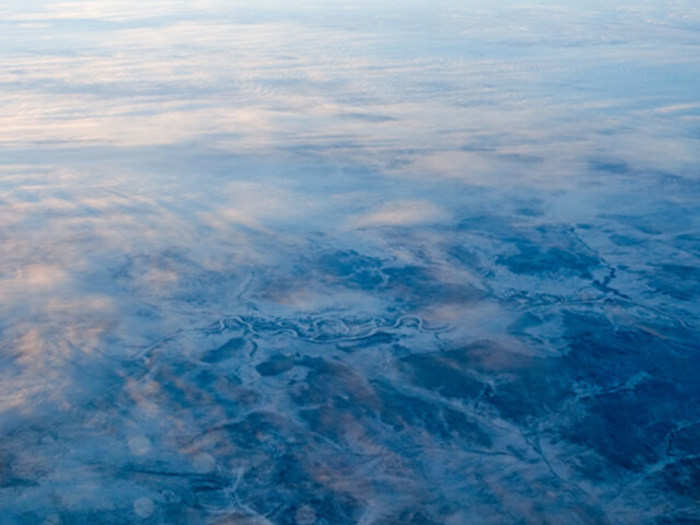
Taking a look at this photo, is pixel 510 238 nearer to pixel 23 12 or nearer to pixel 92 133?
pixel 92 133

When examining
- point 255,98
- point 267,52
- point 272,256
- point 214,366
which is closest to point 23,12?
point 267,52

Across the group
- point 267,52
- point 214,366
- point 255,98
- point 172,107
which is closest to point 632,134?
Result: point 255,98

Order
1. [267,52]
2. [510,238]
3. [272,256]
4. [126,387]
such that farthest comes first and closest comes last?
[267,52]
[510,238]
[272,256]
[126,387]

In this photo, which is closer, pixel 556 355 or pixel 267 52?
pixel 556 355

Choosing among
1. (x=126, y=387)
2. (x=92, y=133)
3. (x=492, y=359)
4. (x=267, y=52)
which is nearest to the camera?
(x=126, y=387)

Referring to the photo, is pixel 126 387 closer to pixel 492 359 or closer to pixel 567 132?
pixel 492 359

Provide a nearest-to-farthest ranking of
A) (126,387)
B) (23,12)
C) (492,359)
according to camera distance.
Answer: (126,387)
(492,359)
(23,12)

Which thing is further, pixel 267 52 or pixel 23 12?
pixel 23 12
